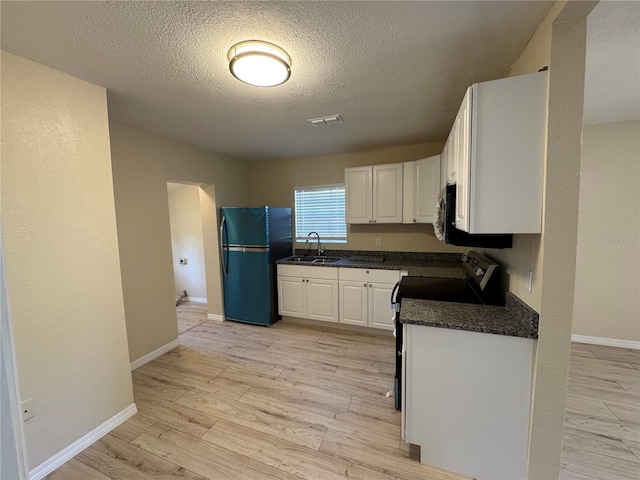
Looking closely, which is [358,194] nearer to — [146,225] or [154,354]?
[146,225]

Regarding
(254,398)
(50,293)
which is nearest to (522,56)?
(254,398)

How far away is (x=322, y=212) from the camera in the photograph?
4.10 metres

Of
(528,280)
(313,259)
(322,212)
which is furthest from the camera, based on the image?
(322,212)

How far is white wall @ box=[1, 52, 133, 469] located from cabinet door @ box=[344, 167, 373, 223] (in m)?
2.58

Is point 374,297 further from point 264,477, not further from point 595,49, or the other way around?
point 595,49

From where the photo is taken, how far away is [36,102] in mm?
1560

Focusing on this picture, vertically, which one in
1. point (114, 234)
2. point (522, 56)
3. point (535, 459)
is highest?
point (522, 56)

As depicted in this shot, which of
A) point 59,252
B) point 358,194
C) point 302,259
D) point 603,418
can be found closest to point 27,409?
point 59,252

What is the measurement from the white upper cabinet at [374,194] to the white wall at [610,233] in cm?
204

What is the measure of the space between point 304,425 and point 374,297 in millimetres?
1671

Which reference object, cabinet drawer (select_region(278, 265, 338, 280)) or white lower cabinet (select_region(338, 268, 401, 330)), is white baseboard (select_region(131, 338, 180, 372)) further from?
white lower cabinet (select_region(338, 268, 401, 330))

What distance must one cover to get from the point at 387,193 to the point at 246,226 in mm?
1974

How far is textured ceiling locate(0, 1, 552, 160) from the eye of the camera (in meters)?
1.21

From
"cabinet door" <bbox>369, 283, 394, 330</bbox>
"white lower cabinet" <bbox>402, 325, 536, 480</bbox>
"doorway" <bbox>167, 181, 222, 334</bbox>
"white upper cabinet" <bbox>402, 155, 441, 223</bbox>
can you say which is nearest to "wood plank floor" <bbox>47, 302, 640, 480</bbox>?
"white lower cabinet" <bbox>402, 325, 536, 480</bbox>
